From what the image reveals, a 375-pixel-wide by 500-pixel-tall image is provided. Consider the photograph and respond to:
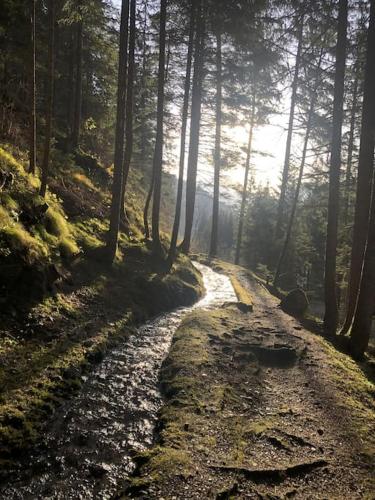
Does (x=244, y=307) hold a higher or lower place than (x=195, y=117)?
lower

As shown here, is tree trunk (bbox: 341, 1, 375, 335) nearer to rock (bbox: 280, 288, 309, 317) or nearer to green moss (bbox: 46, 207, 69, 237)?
rock (bbox: 280, 288, 309, 317)

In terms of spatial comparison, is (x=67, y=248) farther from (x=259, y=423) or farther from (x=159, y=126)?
(x=159, y=126)

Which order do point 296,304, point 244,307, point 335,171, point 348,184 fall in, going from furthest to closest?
point 348,184, point 296,304, point 244,307, point 335,171

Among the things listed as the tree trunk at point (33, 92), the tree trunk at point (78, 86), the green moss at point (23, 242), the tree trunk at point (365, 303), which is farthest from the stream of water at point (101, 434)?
the tree trunk at point (78, 86)

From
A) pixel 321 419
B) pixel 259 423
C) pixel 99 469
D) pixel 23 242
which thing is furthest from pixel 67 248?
pixel 321 419

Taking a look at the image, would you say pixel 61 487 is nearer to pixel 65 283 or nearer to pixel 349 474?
pixel 349 474

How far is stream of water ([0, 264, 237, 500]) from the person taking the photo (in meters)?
4.44

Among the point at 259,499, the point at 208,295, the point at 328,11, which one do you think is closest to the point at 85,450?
the point at 259,499

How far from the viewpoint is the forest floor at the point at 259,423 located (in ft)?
15.3

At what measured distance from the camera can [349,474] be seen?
16.4 ft

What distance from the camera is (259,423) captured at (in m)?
6.07

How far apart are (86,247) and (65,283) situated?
291cm

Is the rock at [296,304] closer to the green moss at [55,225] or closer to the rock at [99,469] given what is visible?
the green moss at [55,225]

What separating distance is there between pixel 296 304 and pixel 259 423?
9166 millimetres
